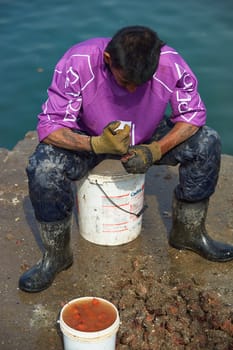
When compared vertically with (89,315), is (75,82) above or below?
above

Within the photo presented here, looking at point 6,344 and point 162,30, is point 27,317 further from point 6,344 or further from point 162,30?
point 162,30

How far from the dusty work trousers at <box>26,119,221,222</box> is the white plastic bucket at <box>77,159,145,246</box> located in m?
0.11

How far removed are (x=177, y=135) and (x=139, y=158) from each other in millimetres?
304

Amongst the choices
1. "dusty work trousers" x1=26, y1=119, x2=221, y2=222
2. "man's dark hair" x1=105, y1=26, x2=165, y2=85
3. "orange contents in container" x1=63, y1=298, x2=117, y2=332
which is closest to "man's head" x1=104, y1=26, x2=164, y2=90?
"man's dark hair" x1=105, y1=26, x2=165, y2=85

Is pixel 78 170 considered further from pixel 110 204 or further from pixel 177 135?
pixel 177 135

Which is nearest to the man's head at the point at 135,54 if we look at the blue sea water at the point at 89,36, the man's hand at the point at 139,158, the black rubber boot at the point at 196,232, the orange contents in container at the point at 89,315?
the man's hand at the point at 139,158

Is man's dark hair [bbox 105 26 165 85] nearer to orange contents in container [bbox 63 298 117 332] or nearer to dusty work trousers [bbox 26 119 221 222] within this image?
dusty work trousers [bbox 26 119 221 222]

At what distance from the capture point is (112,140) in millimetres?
2867

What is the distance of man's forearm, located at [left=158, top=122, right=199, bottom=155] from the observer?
3.20 metres

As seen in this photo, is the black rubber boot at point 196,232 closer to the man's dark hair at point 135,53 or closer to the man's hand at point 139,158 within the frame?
the man's hand at point 139,158

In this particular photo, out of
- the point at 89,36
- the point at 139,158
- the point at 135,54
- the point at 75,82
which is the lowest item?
the point at 89,36

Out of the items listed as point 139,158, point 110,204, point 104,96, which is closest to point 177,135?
point 139,158

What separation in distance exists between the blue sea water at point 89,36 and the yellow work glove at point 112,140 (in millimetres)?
2966

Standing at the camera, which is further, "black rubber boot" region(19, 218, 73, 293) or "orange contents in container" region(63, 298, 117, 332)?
"black rubber boot" region(19, 218, 73, 293)
